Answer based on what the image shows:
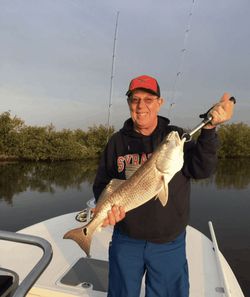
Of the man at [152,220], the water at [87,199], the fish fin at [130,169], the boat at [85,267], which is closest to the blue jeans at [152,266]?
the man at [152,220]

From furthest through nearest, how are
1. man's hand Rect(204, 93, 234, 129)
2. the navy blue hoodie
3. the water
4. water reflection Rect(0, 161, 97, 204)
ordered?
water reflection Rect(0, 161, 97, 204), the water, the navy blue hoodie, man's hand Rect(204, 93, 234, 129)

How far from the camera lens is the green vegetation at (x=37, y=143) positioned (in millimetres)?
39438

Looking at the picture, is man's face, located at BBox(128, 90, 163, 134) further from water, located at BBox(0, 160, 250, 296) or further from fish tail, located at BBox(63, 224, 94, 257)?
water, located at BBox(0, 160, 250, 296)

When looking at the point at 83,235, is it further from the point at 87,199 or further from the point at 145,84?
the point at 87,199

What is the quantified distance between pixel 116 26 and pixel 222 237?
9.33 metres

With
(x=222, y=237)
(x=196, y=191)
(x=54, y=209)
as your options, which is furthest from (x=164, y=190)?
(x=196, y=191)

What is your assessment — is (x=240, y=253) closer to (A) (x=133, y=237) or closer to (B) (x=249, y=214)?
(B) (x=249, y=214)

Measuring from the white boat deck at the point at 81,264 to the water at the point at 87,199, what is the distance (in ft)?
12.6

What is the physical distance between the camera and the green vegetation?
3944cm

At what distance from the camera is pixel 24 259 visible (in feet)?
17.4

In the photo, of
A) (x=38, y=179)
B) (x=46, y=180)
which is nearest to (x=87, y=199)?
(x=46, y=180)

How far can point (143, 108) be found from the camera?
3.29 meters

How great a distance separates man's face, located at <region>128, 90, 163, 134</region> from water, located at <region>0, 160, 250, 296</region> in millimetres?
7102

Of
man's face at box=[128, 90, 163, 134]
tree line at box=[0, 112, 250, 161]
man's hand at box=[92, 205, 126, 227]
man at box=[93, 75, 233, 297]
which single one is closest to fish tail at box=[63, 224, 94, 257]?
man at box=[93, 75, 233, 297]
